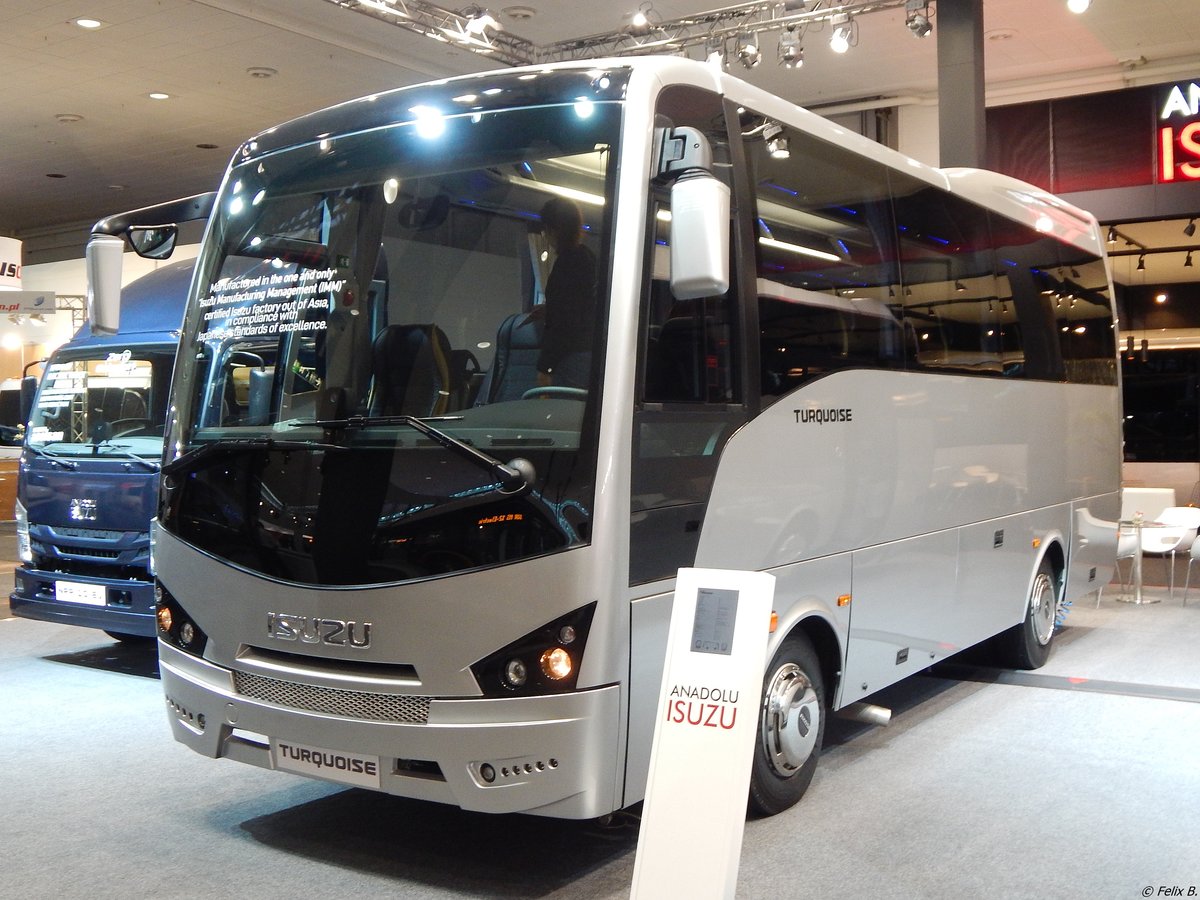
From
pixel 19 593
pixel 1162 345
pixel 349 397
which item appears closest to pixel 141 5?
pixel 19 593

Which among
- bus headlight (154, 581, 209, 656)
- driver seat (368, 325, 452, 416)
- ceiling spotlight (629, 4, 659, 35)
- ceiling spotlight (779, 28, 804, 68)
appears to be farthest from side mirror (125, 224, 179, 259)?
ceiling spotlight (779, 28, 804, 68)

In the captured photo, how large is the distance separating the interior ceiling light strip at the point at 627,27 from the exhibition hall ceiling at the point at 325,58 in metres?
0.15

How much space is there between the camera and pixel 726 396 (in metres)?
4.40

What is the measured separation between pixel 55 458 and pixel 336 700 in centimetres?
449

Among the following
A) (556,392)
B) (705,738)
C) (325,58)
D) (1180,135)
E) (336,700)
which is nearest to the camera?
(705,738)

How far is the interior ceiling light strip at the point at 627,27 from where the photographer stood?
10.8m

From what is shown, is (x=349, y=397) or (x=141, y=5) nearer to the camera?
(x=349, y=397)

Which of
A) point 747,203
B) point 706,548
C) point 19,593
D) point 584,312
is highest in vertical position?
point 747,203

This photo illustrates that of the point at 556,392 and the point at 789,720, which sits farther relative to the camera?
the point at 789,720

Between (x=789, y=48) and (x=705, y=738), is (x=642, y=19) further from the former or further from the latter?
(x=705, y=738)

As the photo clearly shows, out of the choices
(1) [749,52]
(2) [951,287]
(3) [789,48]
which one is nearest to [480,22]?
(1) [749,52]

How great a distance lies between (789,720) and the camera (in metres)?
4.80

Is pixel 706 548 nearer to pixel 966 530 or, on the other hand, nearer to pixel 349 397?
pixel 349 397

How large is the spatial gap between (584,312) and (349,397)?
87cm
